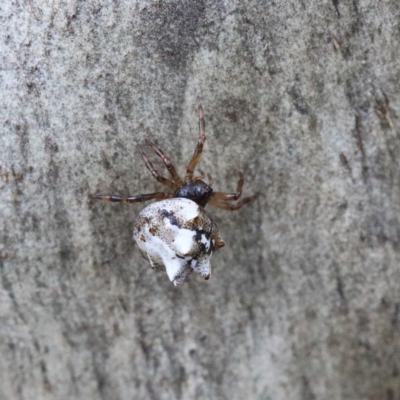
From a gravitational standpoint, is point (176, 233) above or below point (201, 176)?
below

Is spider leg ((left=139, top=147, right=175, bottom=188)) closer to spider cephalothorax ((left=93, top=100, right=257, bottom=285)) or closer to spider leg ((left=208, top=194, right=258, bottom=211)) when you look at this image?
spider cephalothorax ((left=93, top=100, right=257, bottom=285))

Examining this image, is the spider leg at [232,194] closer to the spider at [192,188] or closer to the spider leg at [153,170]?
the spider at [192,188]

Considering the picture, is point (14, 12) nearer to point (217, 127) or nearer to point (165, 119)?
point (165, 119)

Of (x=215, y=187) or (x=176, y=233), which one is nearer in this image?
(x=176, y=233)

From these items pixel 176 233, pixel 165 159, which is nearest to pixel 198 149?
pixel 165 159

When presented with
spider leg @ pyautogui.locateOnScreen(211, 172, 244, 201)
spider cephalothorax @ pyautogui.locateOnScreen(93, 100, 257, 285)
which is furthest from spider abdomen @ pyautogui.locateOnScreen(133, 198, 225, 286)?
spider leg @ pyautogui.locateOnScreen(211, 172, 244, 201)

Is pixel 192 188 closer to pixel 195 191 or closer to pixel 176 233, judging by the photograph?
pixel 195 191

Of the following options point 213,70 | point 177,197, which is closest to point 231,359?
point 177,197
